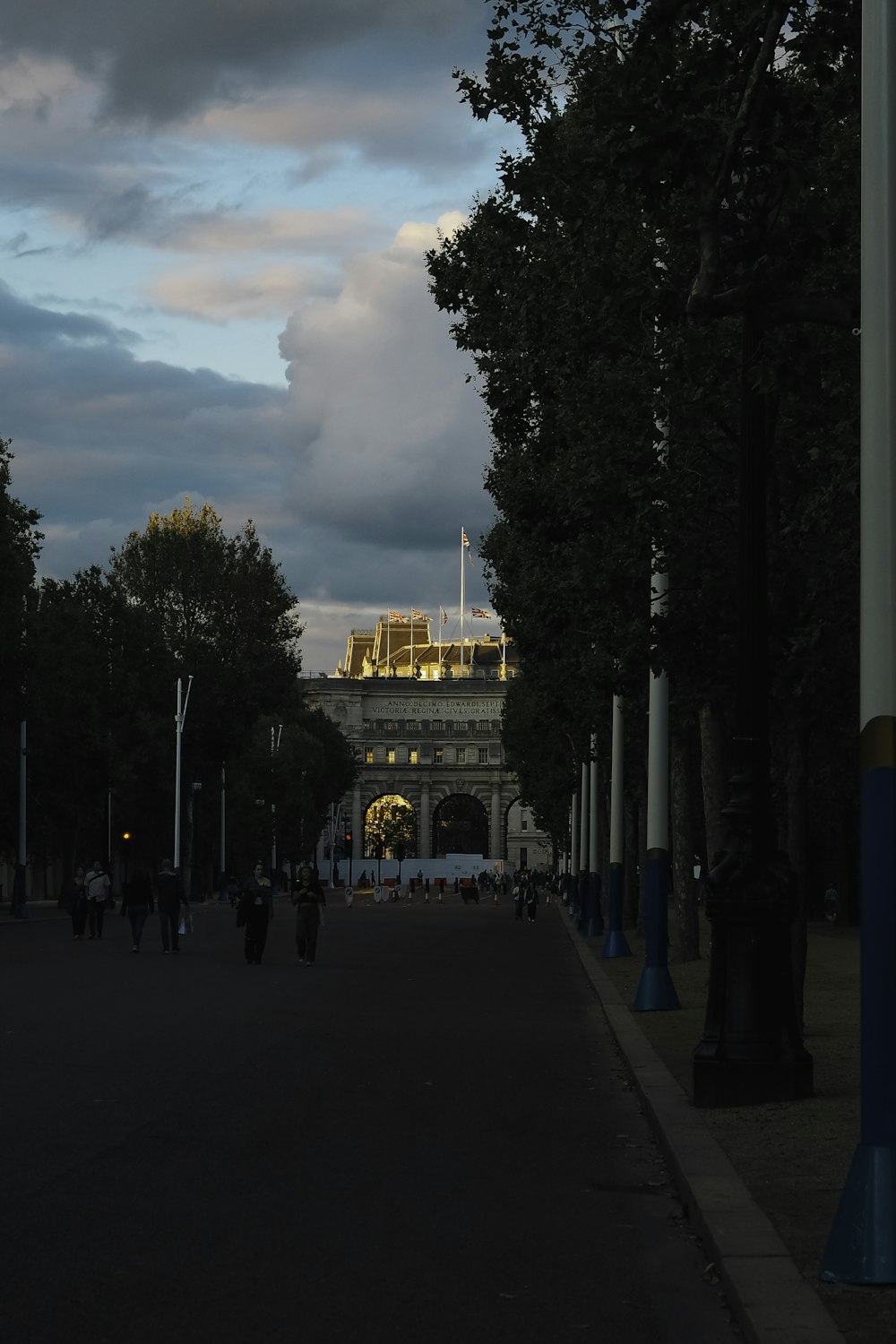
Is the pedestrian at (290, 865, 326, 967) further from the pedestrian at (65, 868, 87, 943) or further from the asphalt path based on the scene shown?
the pedestrian at (65, 868, 87, 943)

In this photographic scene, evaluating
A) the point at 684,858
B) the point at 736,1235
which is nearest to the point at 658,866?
the point at 684,858

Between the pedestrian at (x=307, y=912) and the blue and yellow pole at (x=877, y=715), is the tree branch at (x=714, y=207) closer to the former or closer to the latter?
the blue and yellow pole at (x=877, y=715)

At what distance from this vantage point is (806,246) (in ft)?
41.5

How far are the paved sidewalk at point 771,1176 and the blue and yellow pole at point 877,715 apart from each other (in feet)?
1.01

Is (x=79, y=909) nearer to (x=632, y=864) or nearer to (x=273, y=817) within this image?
(x=632, y=864)

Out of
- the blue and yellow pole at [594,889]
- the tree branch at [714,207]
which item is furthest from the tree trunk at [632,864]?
the tree branch at [714,207]

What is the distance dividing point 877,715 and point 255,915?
26491 millimetres

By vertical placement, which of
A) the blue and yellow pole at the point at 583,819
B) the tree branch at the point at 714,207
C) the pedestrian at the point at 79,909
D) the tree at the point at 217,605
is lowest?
the pedestrian at the point at 79,909

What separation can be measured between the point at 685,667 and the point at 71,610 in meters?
61.8

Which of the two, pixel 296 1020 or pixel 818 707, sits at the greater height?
pixel 818 707

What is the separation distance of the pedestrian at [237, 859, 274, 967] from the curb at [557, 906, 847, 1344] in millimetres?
19416

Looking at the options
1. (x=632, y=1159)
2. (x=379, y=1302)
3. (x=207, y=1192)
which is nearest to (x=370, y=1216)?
(x=207, y=1192)

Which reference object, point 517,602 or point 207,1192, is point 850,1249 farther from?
point 517,602

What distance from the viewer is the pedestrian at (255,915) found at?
109 feet
